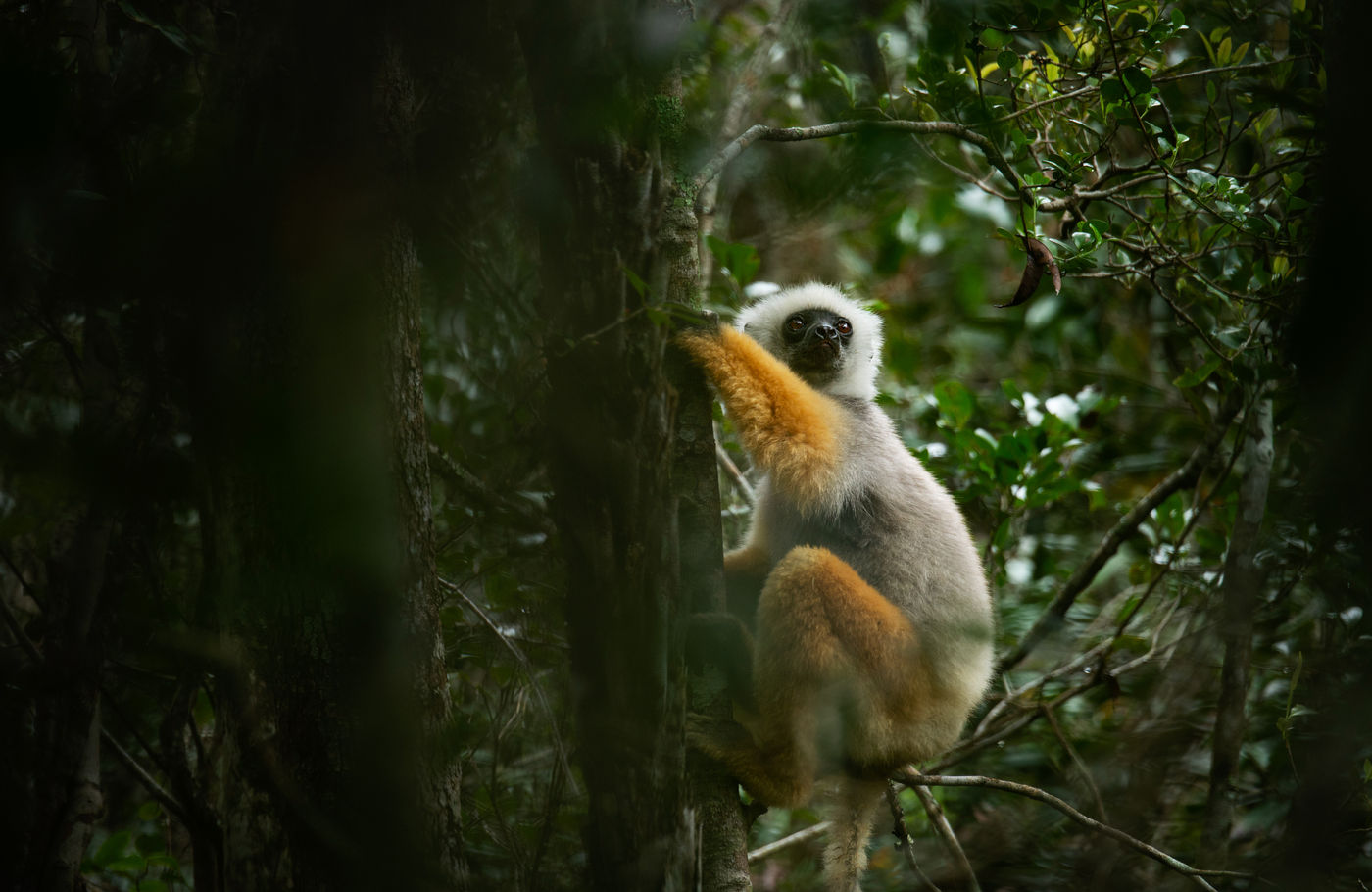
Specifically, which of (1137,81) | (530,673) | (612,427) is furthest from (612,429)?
(1137,81)

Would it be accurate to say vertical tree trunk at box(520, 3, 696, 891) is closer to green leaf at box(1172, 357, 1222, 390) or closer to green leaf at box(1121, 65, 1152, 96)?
green leaf at box(1121, 65, 1152, 96)

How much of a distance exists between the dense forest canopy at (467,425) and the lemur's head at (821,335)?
1473 mm

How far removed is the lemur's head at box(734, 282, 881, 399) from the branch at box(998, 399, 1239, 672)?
4.82 feet

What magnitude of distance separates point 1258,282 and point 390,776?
4.24 metres

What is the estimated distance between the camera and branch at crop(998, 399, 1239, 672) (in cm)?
453

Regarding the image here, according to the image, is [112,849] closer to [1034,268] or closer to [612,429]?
[612,429]

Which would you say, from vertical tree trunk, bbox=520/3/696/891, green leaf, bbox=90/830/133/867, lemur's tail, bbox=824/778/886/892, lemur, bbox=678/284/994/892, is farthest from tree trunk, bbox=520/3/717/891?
green leaf, bbox=90/830/133/867

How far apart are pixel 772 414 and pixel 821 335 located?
137 cm

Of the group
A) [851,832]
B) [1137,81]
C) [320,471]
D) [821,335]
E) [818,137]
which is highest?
[1137,81]

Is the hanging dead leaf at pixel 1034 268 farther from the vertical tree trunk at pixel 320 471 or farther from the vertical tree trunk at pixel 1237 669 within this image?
the vertical tree trunk at pixel 320 471

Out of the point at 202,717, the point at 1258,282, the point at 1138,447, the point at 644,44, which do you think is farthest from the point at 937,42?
the point at 1138,447

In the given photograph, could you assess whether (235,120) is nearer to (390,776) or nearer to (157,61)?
(157,61)

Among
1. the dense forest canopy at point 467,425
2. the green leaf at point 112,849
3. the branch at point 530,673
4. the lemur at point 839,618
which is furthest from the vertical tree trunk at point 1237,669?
the green leaf at point 112,849

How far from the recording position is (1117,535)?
15.5 feet
